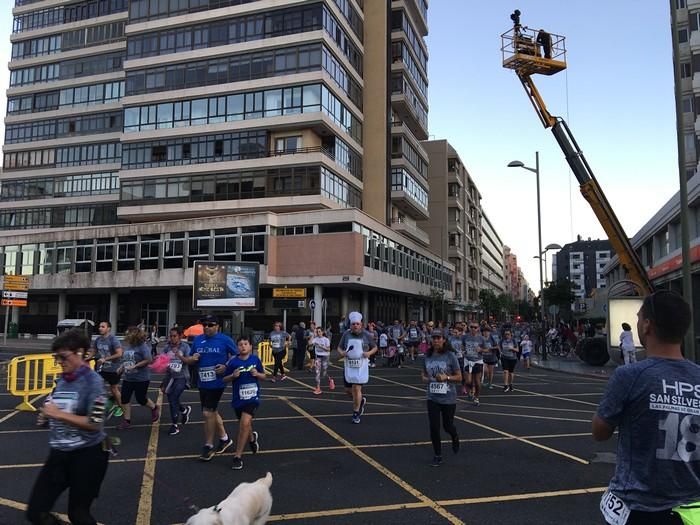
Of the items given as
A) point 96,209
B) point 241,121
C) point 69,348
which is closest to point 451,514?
point 69,348

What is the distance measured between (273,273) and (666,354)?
3499 cm

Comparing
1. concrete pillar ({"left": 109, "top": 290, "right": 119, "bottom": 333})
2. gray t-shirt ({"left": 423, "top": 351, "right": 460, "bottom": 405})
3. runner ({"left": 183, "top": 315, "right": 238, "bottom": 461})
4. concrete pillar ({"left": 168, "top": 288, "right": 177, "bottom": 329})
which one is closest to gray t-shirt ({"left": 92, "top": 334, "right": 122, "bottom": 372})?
runner ({"left": 183, "top": 315, "right": 238, "bottom": 461})

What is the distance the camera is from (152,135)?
43.8 meters

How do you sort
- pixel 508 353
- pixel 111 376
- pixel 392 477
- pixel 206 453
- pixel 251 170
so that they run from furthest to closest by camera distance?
pixel 251 170, pixel 508 353, pixel 111 376, pixel 206 453, pixel 392 477

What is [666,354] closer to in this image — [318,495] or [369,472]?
[318,495]

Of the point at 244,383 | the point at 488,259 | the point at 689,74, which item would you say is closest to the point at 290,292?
the point at 244,383

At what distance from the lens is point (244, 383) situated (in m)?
7.32

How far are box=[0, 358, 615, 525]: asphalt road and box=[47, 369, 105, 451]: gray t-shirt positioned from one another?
145cm

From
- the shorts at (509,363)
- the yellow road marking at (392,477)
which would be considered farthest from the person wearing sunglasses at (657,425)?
the shorts at (509,363)

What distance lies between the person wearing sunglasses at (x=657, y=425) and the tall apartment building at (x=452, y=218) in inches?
2262

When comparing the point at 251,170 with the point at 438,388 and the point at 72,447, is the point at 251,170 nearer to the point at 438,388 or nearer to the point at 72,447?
the point at 438,388

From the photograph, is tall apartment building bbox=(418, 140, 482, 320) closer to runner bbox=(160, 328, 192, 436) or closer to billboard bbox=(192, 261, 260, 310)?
billboard bbox=(192, 261, 260, 310)

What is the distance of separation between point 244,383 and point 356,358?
10.7ft

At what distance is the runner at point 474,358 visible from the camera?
41.4 ft
